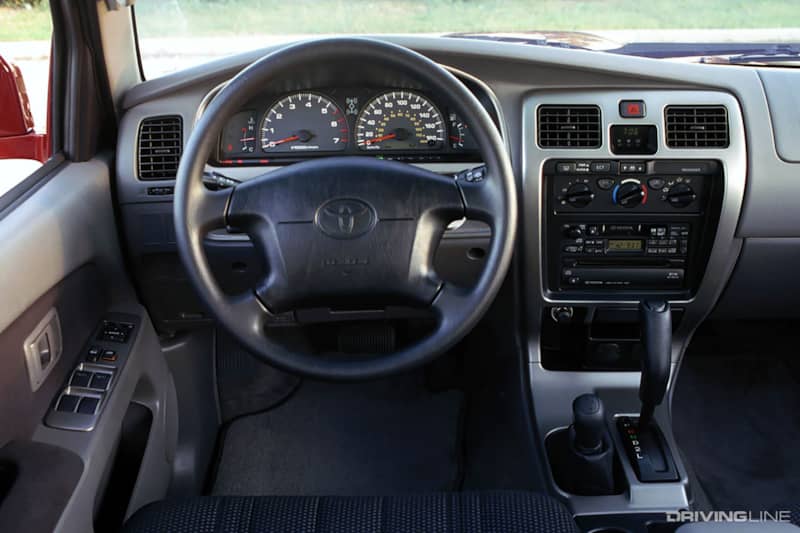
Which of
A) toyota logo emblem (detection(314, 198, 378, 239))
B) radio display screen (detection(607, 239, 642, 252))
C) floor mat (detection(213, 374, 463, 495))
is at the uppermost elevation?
toyota logo emblem (detection(314, 198, 378, 239))

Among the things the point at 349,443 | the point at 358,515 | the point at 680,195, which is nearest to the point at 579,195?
the point at 680,195

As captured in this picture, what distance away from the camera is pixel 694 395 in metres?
2.43

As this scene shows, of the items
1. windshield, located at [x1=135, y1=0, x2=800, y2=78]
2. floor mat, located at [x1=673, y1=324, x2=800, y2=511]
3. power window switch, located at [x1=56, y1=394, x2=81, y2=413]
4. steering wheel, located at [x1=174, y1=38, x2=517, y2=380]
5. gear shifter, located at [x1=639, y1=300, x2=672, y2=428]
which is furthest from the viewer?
floor mat, located at [x1=673, y1=324, x2=800, y2=511]

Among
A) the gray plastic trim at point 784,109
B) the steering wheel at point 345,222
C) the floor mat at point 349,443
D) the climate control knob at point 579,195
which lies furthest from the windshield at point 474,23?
the floor mat at point 349,443

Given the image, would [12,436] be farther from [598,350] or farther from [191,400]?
[598,350]

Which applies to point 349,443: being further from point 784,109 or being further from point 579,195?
point 784,109

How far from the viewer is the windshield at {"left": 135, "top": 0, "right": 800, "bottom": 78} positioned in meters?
1.83

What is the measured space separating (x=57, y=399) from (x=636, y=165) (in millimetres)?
1337

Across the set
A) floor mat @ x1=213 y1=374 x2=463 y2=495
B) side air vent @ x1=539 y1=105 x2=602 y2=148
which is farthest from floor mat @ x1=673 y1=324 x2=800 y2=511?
side air vent @ x1=539 y1=105 x2=602 y2=148

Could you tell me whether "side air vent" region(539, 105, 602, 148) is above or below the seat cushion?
above

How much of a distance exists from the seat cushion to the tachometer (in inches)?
31.1

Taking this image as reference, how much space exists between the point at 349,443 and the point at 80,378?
102 centimetres

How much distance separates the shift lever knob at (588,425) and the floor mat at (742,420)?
0.58m

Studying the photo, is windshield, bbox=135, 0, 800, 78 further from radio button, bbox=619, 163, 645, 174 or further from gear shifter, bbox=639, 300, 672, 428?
gear shifter, bbox=639, 300, 672, 428
